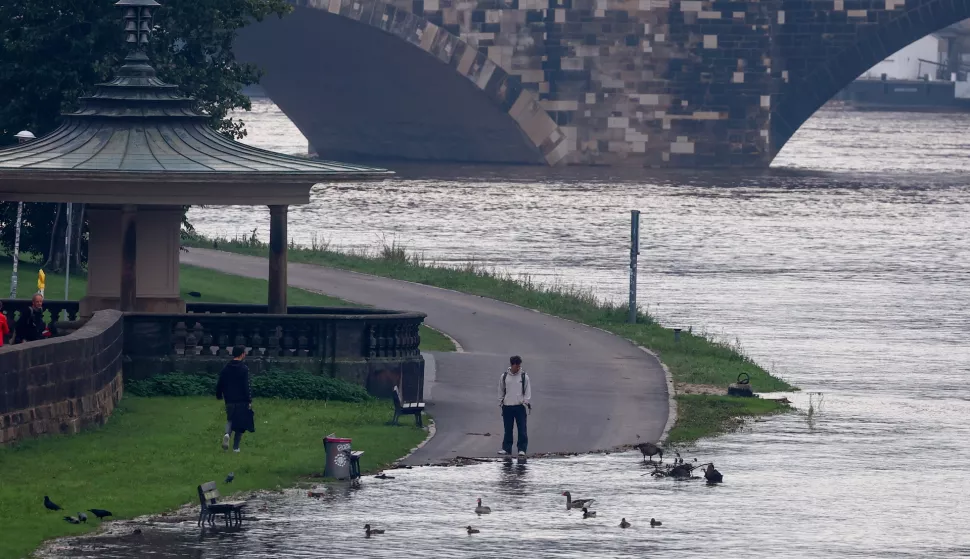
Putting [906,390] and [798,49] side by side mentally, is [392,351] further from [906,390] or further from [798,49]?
[798,49]

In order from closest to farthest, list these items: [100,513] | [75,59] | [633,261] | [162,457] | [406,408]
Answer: [100,513]
[162,457]
[406,408]
[633,261]
[75,59]

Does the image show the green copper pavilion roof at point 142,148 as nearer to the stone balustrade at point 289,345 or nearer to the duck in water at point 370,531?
the stone balustrade at point 289,345

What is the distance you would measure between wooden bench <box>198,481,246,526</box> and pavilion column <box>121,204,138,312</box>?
8.72 meters

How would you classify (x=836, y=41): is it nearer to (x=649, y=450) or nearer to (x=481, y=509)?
(x=649, y=450)

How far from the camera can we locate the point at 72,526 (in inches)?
840

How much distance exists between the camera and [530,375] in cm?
3428

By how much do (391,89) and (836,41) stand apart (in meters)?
24.4

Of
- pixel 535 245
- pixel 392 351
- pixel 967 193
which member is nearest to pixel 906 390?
pixel 392 351

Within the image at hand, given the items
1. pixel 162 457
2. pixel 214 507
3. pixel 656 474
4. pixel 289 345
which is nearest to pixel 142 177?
pixel 289 345

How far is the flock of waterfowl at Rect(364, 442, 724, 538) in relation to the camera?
74.7 ft

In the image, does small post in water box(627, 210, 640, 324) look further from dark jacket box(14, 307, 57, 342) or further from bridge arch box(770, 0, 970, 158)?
bridge arch box(770, 0, 970, 158)

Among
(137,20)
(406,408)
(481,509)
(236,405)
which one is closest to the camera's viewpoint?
(481,509)

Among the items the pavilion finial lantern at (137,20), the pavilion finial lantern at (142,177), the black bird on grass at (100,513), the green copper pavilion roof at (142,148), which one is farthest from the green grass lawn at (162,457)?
the pavilion finial lantern at (137,20)

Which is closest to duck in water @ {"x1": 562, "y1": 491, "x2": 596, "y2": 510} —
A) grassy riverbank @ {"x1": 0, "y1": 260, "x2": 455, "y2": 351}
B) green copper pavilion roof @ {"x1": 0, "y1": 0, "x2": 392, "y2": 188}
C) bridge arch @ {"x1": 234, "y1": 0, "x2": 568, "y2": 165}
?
green copper pavilion roof @ {"x1": 0, "y1": 0, "x2": 392, "y2": 188}
